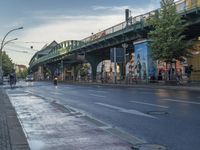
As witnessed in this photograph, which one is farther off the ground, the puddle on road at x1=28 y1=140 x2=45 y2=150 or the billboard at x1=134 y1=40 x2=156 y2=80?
the billboard at x1=134 y1=40 x2=156 y2=80

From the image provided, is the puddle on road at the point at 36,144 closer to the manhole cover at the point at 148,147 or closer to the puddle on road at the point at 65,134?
the puddle on road at the point at 65,134

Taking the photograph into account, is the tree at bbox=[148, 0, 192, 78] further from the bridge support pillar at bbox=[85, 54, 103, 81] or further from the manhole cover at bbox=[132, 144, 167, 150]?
the manhole cover at bbox=[132, 144, 167, 150]

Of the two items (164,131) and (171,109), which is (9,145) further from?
(171,109)

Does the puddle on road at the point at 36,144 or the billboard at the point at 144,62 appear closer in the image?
the puddle on road at the point at 36,144

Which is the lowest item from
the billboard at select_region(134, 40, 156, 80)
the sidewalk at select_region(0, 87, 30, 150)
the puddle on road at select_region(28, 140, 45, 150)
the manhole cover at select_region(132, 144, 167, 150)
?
the puddle on road at select_region(28, 140, 45, 150)

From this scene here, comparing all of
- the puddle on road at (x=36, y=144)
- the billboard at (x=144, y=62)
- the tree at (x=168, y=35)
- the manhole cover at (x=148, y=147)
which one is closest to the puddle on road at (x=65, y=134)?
the puddle on road at (x=36, y=144)

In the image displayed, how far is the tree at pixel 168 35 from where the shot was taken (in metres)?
46.0

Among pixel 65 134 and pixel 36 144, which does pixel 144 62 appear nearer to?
pixel 65 134

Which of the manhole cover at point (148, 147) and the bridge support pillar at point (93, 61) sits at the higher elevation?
the bridge support pillar at point (93, 61)

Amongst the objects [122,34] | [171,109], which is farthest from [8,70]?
[171,109]

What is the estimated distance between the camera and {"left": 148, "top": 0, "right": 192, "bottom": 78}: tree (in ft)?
151

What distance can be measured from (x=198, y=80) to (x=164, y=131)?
113ft

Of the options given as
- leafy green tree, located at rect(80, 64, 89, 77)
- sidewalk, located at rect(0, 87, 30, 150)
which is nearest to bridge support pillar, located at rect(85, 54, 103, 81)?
→ leafy green tree, located at rect(80, 64, 89, 77)

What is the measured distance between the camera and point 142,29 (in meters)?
53.1
